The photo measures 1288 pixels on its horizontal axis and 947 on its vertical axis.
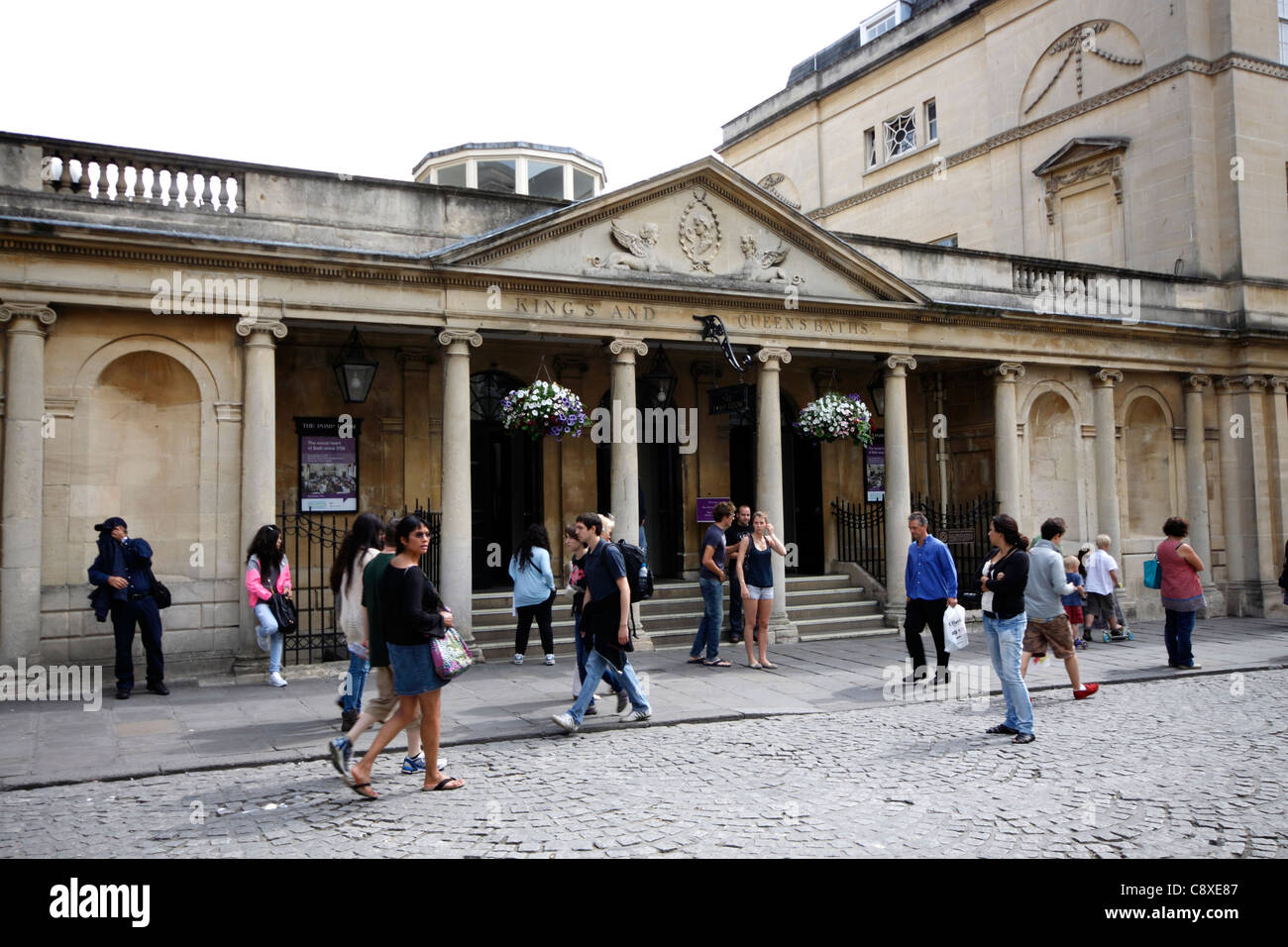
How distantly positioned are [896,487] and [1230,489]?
8.62m

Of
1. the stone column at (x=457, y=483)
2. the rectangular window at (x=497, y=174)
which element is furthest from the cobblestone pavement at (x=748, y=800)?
the rectangular window at (x=497, y=174)

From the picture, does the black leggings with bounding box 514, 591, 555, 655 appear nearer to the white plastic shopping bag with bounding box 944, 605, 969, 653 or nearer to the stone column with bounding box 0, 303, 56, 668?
the white plastic shopping bag with bounding box 944, 605, 969, 653

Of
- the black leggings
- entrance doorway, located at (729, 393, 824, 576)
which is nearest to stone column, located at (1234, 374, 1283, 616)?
entrance doorway, located at (729, 393, 824, 576)

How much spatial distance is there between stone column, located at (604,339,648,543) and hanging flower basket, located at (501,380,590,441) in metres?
0.87

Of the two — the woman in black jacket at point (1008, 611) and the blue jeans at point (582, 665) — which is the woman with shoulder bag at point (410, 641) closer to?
the blue jeans at point (582, 665)

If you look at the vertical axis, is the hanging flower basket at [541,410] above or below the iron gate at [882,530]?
above

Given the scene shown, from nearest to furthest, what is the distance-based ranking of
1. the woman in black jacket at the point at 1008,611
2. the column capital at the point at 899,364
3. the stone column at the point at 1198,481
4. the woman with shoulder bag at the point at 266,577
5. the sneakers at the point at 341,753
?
the sneakers at the point at 341,753, the woman in black jacket at the point at 1008,611, the woman with shoulder bag at the point at 266,577, the column capital at the point at 899,364, the stone column at the point at 1198,481

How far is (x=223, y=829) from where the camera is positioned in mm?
5844

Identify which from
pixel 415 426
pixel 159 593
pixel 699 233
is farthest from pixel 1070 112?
pixel 159 593

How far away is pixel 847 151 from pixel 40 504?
23200mm

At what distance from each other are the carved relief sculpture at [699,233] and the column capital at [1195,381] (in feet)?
36.1

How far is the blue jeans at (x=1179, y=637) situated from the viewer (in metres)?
12.1

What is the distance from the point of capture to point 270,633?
10.7m

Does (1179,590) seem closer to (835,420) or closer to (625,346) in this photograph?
(835,420)
